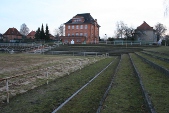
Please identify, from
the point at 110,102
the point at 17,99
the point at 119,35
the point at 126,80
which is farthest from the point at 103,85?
the point at 119,35

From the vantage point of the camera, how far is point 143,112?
637cm

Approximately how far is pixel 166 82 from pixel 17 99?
7.08 meters

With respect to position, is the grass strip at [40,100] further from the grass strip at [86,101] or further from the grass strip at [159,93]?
the grass strip at [159,93]

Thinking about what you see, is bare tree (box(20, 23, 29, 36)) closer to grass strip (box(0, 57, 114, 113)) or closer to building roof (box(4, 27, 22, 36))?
building roof (box(4, 27, 22, 36))

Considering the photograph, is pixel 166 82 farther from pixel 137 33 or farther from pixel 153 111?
pixel 137 33

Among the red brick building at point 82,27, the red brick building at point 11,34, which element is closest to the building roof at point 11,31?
the red brick building at point 11,34

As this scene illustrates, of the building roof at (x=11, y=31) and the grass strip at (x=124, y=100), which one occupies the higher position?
the building roof at (x=11, y=31)

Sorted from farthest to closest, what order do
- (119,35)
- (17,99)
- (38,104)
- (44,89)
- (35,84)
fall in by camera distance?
(119,35), (35,84), (44,89), (17,99), (38,104)

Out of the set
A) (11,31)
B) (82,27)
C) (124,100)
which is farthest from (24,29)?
(124,100)

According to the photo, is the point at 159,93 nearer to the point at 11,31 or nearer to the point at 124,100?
the point at 124,100

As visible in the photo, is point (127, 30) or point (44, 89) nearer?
point (44, 89)

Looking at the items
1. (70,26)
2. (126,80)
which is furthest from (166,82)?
(70,26)

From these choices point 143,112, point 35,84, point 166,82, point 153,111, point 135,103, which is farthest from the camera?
point 35,84

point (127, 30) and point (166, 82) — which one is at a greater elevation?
point (127, 30)
